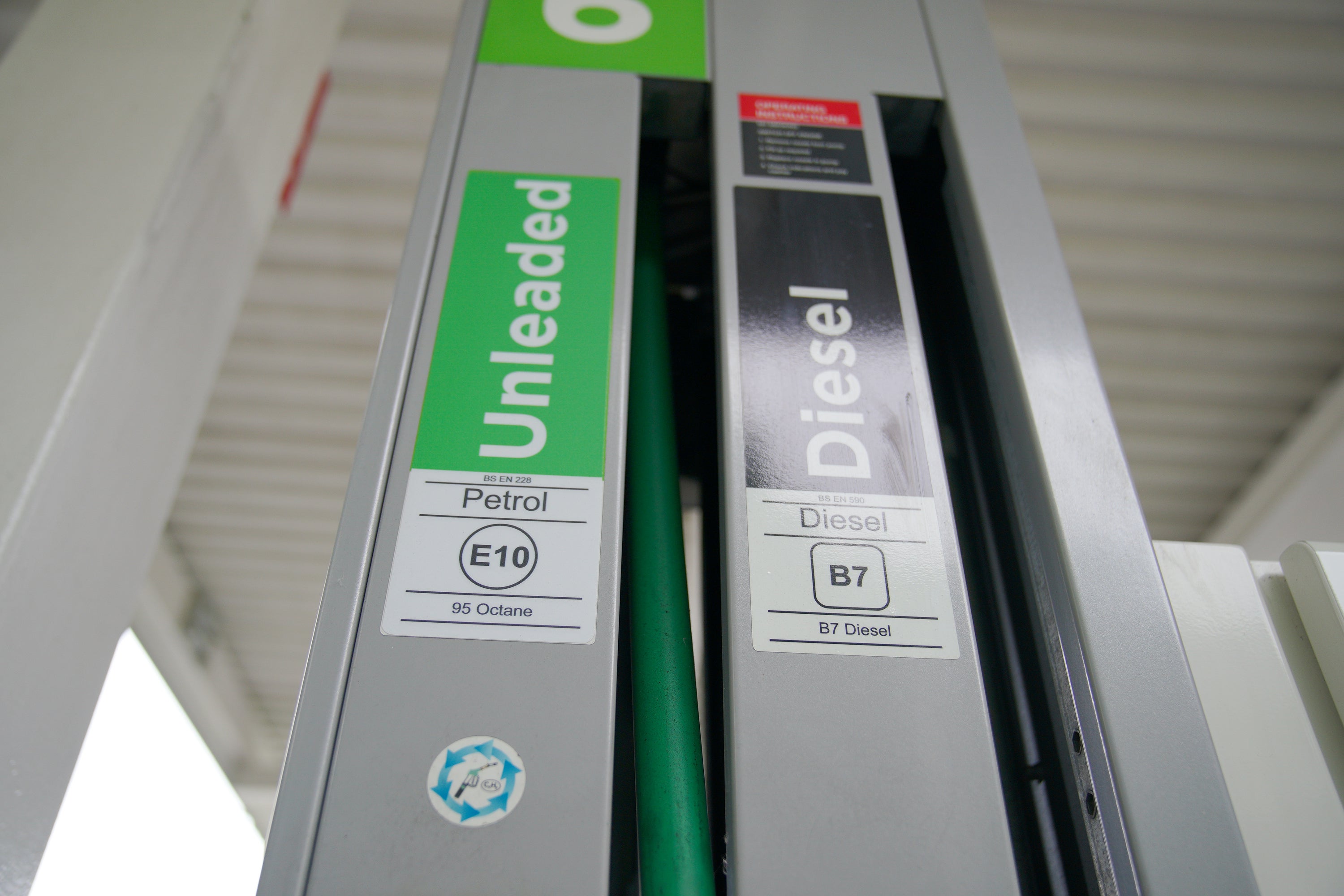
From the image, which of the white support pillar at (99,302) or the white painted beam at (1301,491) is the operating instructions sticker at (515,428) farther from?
the white painted beam at (1301,491)

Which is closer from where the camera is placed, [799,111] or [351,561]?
[351,561]

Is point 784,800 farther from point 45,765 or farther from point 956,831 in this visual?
point 45,765

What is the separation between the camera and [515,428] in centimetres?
85

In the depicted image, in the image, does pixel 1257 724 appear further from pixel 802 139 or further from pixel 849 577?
pixel 802 139

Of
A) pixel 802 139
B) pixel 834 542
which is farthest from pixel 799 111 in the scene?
pixel 834 542

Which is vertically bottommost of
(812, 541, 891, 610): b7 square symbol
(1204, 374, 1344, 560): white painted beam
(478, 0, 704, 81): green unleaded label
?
(812, 541, 891, 610): b7 square symbol

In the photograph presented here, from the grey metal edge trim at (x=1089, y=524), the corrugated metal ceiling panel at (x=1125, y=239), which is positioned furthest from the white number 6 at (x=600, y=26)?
the corrugated metal ceiling panel at (x=1125, y=239)

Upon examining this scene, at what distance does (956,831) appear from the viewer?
27.8 inches

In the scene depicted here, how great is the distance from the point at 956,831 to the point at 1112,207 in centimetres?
378

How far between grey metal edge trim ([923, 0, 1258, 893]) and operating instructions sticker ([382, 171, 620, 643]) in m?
0.44

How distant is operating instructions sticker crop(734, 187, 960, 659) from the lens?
0.79 meters

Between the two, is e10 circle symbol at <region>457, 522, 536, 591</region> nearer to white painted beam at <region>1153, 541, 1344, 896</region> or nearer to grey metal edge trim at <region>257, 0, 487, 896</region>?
grey metal edge trim at <region>257, 0, 487, 896</region>

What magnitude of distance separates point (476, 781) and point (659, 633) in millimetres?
248

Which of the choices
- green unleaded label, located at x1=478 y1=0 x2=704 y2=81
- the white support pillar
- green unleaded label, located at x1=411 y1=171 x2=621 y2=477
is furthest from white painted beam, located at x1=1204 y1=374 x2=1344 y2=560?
the white support pillar
